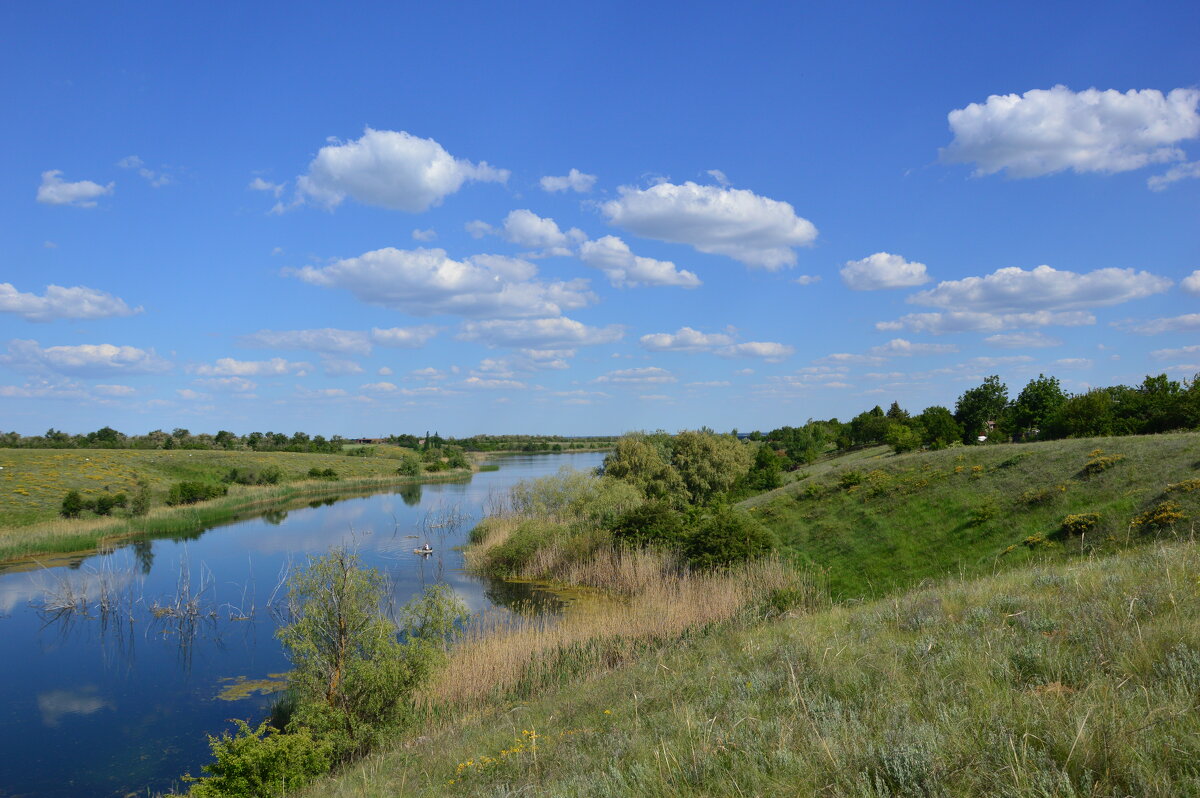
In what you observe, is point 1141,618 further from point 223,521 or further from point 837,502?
point 223,521

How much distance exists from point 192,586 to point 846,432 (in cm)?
7056

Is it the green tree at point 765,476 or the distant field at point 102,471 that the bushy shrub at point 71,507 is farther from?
the green tree at point 765,476

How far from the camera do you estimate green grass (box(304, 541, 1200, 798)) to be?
10.7 ft

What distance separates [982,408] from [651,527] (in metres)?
31.6

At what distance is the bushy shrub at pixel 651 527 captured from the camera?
23.0 m

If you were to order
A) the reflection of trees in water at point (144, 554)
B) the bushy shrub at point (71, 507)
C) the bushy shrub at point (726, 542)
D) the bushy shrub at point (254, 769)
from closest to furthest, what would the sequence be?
the bushy shrub at point (254, 769) < the bushy shrub at point (726, 542) < the reflection of trees in water at point (144, 554) < the bushy shrub at point (71, 507)

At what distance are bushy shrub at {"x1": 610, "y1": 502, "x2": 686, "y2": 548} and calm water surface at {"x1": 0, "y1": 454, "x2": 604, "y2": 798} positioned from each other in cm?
373

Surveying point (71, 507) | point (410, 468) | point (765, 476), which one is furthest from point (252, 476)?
point (765, 476)

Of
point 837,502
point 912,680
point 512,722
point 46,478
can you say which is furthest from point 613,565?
point 46,478

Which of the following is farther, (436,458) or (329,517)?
(436,458)

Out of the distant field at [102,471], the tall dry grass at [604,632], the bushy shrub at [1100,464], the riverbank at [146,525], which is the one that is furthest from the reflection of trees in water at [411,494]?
the bushy shrub at [1100,464]

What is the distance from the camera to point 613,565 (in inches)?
955

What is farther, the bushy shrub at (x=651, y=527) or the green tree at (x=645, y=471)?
the green tree at (x=645, y=471)

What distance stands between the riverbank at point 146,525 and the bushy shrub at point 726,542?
28.7 m
